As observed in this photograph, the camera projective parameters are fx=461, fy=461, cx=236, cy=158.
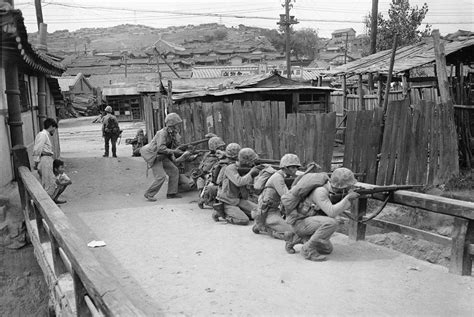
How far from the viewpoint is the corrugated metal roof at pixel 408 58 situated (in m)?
10.1

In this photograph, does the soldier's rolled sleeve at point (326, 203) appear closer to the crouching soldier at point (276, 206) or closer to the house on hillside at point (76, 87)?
the crouching soldier at point (276, 206)

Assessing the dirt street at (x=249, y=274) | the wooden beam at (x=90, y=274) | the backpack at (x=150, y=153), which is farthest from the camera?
the backpack at (x=150, y=153)

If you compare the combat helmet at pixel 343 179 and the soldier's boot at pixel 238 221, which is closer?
the combat helmet at pixel 343 179

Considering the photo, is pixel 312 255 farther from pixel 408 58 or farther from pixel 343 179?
pixel 408 58

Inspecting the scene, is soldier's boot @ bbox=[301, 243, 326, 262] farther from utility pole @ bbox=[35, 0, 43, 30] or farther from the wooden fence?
utility pole @ bbox=[35, 0, 43, 30]

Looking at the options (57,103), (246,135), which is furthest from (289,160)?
(57,103)

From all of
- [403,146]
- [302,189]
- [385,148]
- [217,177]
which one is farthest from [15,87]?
[403,146]

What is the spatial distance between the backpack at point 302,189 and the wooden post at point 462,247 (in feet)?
4.82

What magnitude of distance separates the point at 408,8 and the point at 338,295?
24.2 meters

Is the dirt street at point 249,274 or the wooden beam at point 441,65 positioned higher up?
the wooden beam at point 441,65

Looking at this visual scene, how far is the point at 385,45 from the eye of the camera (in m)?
26.1

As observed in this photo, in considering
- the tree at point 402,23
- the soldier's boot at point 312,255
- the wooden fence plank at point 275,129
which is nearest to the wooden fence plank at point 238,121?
the wooden fence plank at point 275,129

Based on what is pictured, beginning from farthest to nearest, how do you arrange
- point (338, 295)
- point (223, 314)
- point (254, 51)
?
point (254, 51)
point (338, 295)
point (223, 314)

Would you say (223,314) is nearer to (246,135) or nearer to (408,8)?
(246,135)
